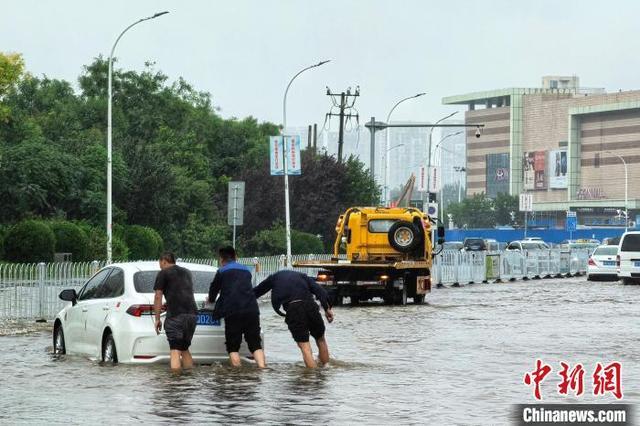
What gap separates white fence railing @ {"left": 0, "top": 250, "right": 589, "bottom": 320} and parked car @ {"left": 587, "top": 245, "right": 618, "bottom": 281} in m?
3.58

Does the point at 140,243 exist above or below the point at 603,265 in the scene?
above

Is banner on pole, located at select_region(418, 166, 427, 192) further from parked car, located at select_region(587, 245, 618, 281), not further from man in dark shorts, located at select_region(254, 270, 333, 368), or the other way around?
man in dark shorts, located at select_region(254, 270, 333, 368)

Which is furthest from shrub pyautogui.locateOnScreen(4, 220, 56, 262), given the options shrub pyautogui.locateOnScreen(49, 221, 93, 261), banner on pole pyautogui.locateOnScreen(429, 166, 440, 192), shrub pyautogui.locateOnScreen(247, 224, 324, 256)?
banner on pole pyautogui.locateOnScreen(429, 166, 440, 192)

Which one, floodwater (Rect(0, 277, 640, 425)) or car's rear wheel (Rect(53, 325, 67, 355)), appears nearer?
floodwater (Rect(0, 277, 640, 425))

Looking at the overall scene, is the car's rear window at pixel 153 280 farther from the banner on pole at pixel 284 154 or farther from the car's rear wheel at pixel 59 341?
the banner on pole at pixel 284 154

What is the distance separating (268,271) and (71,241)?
421 inches

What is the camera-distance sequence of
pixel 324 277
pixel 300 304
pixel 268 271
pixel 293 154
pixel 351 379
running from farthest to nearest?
pixel 293 154 → pixel 268 271 → pixel 324 277 → pixel 300 304 → pixel 351 379

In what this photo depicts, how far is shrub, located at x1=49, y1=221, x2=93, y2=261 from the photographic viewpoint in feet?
A: 171

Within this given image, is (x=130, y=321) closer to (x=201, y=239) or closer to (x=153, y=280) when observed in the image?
(x=153, y=280)

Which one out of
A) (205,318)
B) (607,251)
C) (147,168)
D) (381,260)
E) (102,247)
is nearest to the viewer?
(205,318)

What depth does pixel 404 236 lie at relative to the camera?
4016 cm

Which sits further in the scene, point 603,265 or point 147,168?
point 147,168

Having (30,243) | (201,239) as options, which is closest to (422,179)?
(201,239)

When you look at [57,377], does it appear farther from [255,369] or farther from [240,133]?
[240,133]
